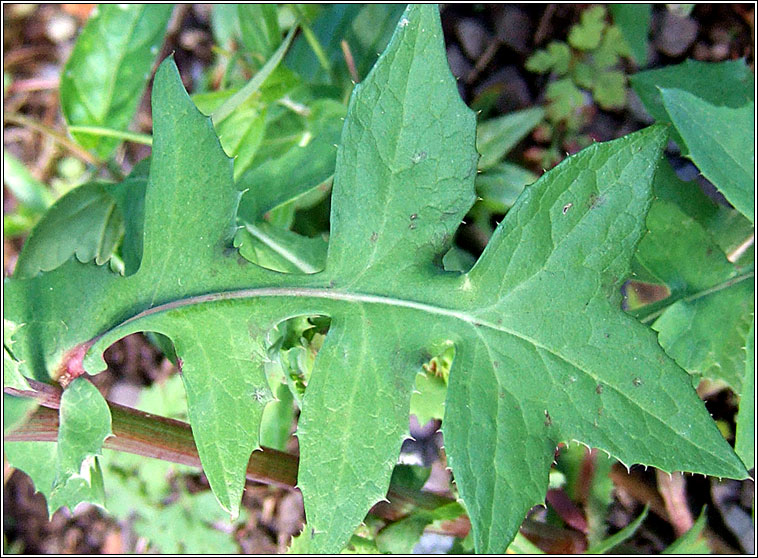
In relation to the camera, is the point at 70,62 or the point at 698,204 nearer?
the point at 698,204

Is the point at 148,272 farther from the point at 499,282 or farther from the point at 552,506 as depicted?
the point at 552,506

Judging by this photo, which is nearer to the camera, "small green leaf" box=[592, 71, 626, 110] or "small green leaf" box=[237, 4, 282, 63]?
"small green leaf" box=[237, 4, 282, 63]

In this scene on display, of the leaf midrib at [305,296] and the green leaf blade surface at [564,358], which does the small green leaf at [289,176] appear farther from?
the green leaf blade surface at [564,358]

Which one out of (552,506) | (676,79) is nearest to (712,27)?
(676,79)

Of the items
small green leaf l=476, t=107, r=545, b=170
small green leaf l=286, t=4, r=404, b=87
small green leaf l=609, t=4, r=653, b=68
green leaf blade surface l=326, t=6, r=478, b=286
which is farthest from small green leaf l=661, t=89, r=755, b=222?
small green leaf l=286, t=4, r=404, b=87

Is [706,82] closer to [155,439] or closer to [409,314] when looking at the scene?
[409,314]

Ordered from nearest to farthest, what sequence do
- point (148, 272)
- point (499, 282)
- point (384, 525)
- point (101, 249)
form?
point (499, 282), point (148, 272), point (384, 525), point (101, 249)

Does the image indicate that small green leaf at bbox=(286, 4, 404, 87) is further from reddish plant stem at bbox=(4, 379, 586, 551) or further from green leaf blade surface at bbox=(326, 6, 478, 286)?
reddish plant stem at bbox=(4, 379, 586, 551)
